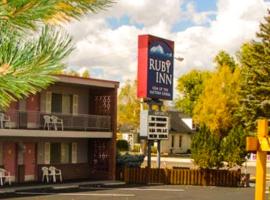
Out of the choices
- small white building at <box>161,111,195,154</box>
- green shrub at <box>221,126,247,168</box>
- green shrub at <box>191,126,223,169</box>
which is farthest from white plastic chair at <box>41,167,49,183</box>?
small white building at <box>161,111,195,154</box>

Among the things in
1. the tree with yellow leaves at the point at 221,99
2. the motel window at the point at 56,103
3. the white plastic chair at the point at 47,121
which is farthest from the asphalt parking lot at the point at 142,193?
the tree with yellow leaves at the point at 221,99

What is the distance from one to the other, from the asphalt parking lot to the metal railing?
3545 millimetres

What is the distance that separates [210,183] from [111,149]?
18.9 feet

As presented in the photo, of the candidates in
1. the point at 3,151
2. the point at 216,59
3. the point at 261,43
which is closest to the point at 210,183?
the point at 3,151

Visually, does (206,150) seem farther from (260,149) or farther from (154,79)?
(260,149)

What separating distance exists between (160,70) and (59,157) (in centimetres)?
730

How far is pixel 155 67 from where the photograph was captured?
3272 centimetres

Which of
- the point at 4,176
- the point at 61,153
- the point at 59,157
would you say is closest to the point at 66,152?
the point at 61,153

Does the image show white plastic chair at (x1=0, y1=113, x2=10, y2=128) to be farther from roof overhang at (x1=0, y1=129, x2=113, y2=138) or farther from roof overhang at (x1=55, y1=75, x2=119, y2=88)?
roof overhang at (x1=55, y1=75, x2=119, y2=88)

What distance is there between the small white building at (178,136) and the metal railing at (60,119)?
4312 centimetres

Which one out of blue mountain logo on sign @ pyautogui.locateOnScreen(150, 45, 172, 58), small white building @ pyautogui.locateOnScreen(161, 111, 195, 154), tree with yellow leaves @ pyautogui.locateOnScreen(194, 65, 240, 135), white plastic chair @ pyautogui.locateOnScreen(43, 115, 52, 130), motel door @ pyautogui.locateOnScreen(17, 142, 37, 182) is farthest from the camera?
small white building @ pyautogui.locateOnScreen(161, 111, 195, 154)

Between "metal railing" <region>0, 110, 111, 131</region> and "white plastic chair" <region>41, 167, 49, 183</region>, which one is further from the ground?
"metal railing" <region>0, 110, 111, 131</region>

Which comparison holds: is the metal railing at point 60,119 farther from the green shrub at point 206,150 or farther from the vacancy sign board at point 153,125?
the green shrub at point 206,150

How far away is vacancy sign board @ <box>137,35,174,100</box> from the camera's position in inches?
1268
